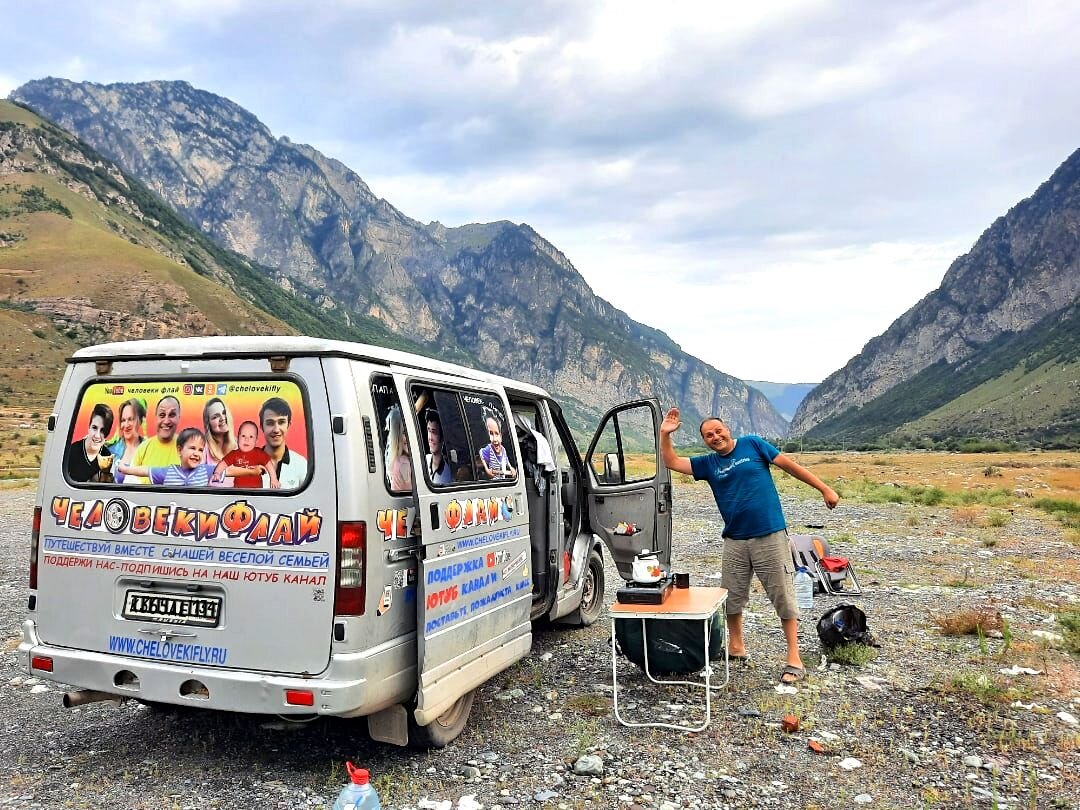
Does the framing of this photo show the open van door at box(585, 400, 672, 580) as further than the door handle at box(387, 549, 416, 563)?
Yes

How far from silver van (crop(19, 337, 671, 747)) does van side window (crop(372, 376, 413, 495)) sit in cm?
2

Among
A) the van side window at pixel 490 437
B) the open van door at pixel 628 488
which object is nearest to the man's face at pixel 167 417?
the van side window at pixel 490 437

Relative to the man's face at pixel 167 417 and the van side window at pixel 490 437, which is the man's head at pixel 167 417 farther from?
the van side window at pixel 490 437

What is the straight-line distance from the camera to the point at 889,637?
831 centimetres

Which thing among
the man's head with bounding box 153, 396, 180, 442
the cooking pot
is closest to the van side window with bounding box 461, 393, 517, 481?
the cooking pot

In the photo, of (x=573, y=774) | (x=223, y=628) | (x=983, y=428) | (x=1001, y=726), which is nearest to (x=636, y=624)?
(x=573, y=774)

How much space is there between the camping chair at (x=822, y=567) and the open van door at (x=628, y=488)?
355cm

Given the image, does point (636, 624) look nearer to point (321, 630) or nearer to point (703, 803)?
point (703, 803)

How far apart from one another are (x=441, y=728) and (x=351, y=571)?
159 centimetres

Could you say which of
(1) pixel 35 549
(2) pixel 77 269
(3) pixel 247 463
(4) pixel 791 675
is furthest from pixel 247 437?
(2) pixel 77 269

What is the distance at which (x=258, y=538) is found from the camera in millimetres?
4465

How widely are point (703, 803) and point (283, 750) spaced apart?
282cm

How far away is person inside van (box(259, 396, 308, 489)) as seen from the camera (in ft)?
14.6

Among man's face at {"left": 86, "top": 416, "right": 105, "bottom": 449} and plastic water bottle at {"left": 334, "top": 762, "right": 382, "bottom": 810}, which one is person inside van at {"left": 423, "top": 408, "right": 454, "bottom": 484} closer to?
plastic water bottle at {"left": 334, "top": 762, "right": 382, "bottom": 810}
